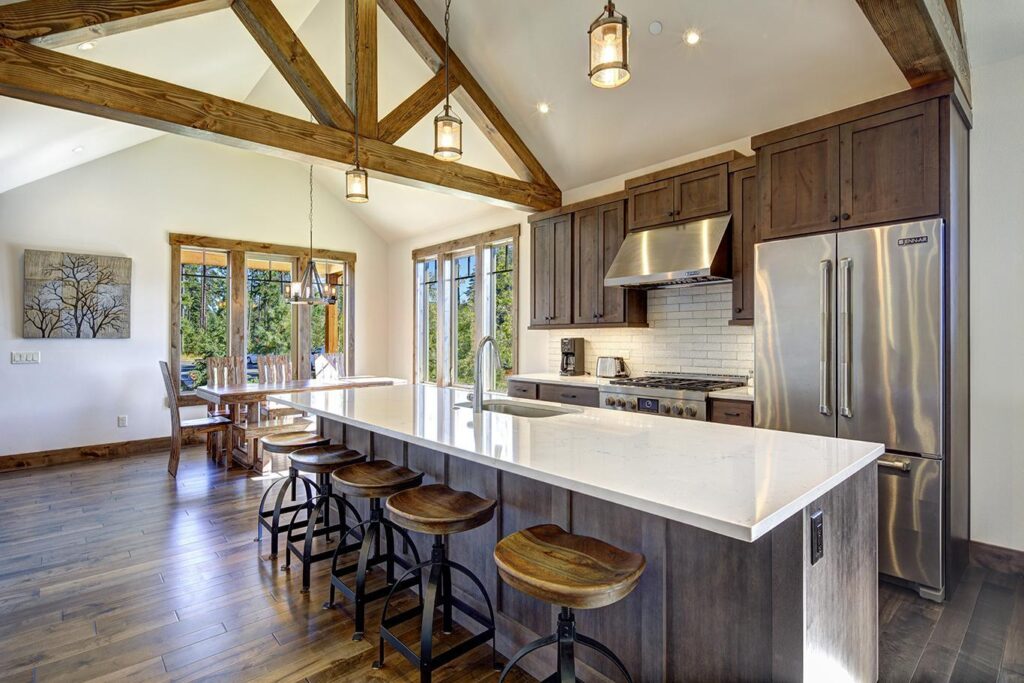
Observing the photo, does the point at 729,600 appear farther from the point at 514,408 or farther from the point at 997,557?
the point at 997,557

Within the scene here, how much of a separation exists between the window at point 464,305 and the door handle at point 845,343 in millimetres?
3449

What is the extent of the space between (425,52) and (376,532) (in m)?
4.08

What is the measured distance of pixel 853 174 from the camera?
2834 mm

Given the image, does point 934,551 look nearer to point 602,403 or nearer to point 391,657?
point 602,403

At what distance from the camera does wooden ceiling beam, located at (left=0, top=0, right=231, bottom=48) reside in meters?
2.74

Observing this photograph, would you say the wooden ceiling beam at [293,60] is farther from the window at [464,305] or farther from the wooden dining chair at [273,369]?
the wooden dining chair at [273,369]

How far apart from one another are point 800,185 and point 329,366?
5824 millimetres

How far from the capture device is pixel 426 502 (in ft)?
6.66

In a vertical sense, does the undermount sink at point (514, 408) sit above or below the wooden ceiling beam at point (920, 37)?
below

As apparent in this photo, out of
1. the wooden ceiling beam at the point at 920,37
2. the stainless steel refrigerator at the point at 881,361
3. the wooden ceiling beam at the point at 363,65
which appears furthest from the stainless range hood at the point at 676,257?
the wooden ceiling beam at the point at 363,65

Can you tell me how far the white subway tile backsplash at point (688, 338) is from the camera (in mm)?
3980

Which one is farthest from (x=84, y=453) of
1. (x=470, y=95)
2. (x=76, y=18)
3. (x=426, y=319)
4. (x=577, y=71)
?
(x=577, y=71)

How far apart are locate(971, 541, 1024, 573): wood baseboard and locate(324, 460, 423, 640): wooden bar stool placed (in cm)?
309

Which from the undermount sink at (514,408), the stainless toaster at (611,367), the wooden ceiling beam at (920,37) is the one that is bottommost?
the undermount sink at (514,408)
